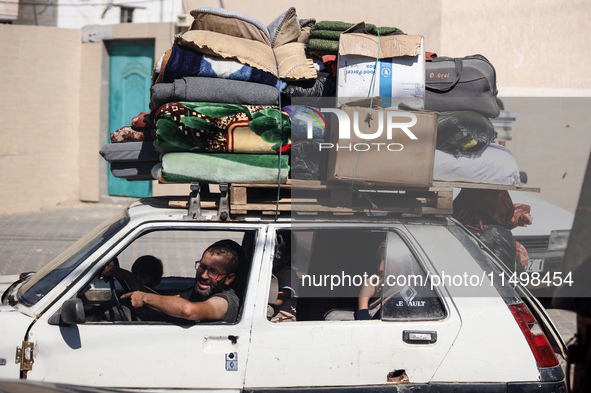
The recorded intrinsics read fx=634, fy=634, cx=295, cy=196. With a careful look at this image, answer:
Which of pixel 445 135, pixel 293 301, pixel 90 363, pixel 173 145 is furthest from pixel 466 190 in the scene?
pixel 90 363

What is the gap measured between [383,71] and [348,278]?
126 centimetres

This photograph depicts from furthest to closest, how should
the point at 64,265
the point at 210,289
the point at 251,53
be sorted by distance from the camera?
the point at 251,53 → the point at 210,289 → the point at 64,265

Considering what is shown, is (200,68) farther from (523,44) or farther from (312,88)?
(523,44)

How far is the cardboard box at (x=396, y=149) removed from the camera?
334 cm

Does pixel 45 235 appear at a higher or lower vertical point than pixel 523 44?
lower

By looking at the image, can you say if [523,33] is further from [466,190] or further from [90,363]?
[90,363]

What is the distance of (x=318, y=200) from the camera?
3.44 m

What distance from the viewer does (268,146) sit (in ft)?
11.0

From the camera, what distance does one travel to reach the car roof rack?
10.8ft

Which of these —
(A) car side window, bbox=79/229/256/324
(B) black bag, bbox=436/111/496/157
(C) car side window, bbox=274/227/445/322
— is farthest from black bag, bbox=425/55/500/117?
(A) car side window, bbox=79/229/256/324

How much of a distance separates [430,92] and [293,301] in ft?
4.86

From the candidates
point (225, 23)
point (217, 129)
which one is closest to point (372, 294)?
point (217, 129)

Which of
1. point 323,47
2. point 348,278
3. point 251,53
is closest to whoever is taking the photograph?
point 251,53

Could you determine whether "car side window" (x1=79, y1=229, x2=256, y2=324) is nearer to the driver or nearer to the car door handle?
the driver
